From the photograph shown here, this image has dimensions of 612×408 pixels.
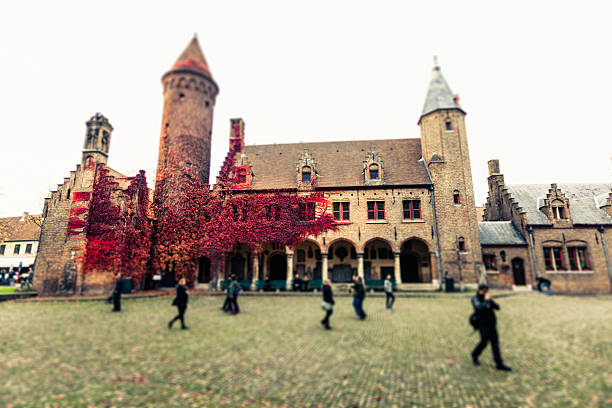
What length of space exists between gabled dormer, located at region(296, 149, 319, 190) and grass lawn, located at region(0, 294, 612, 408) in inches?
603

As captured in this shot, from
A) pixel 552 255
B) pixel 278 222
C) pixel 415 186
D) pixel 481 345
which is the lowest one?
pixel 481 345

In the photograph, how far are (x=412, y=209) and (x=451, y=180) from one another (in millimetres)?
4098

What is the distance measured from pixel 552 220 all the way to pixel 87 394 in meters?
31.0

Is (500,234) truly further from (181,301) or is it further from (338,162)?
(181,301)

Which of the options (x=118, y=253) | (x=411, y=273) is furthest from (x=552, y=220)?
(x=118, y=253)

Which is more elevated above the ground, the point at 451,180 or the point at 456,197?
the point at 451,180

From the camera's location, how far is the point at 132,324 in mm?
11195

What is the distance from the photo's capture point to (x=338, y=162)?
94.5ft

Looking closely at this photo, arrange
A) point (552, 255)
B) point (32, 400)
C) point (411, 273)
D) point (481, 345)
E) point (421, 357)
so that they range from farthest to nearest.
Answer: point (411, 273) < point (552, 255) < point (421, 357) < point (481, 345) < point (32, 400)

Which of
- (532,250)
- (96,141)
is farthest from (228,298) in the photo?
(532,250)

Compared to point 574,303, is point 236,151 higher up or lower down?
higher up

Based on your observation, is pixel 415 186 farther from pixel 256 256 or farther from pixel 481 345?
pixel 481 345

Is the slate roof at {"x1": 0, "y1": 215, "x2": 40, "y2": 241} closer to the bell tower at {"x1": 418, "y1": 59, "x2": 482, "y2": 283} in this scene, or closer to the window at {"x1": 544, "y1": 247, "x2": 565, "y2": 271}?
the bell tower at {"x1": 418, "y1": 59, "x2": 482, "y2": 283}

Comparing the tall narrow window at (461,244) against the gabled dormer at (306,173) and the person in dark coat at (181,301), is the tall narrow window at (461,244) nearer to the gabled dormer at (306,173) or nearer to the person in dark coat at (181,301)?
the gabled dormer at (306,173)
